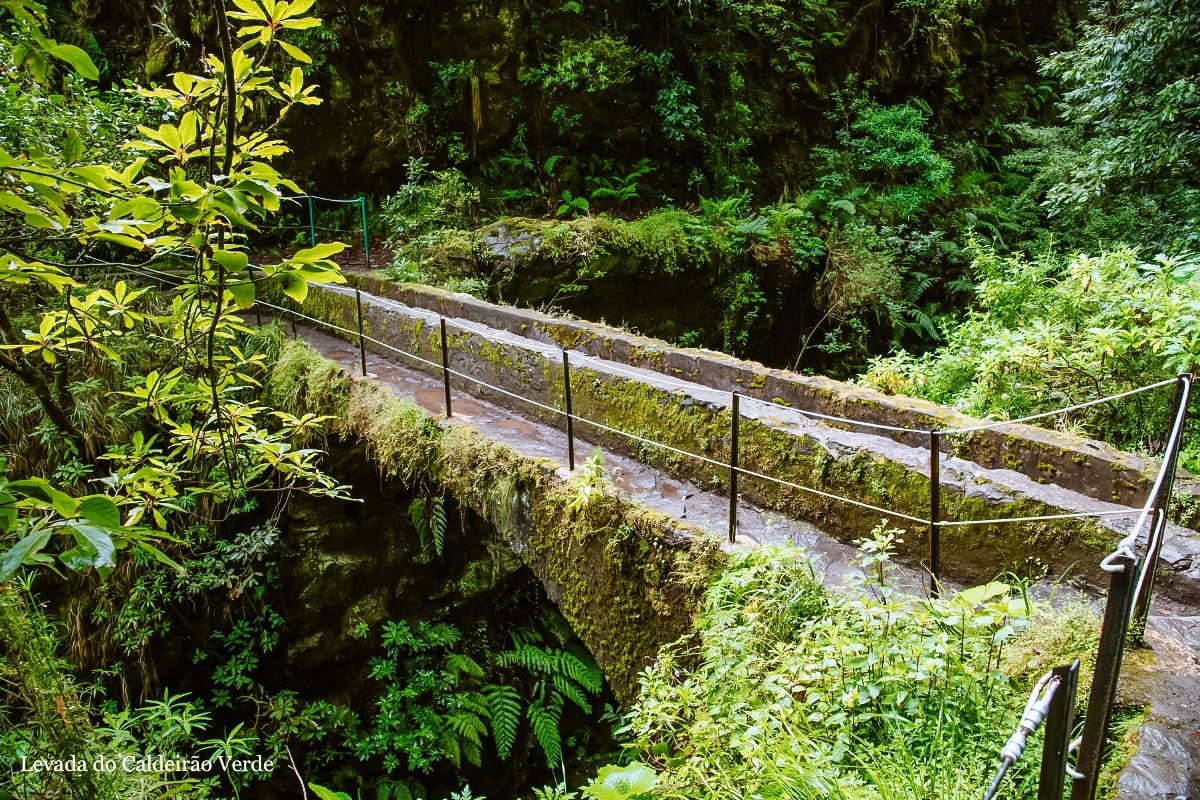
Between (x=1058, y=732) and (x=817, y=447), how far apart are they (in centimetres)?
314

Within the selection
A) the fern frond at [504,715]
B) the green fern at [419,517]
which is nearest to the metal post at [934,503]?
the green fern at [419,517]

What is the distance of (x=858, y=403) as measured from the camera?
Result: 5.57 m

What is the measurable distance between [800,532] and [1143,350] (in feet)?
11.4

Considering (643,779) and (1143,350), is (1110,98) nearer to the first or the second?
(1143,350)

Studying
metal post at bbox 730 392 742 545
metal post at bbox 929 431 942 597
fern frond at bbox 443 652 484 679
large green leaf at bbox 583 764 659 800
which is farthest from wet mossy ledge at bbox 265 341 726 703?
fern frond at bbox 443 652 484 679

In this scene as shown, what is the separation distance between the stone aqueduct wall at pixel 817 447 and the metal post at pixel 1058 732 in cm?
266

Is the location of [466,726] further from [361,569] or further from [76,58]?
[76,58]

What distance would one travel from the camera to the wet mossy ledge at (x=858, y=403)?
162 inches

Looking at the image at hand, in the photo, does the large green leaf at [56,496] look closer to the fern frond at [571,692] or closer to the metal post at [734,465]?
the metal post at [734,465]

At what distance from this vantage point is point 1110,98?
8133 mm

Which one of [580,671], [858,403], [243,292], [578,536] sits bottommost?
[580,671]

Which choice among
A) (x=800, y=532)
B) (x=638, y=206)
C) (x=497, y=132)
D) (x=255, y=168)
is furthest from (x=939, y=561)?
(x=497, y=132)

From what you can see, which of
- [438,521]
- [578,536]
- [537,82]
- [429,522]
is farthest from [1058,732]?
[537,82]

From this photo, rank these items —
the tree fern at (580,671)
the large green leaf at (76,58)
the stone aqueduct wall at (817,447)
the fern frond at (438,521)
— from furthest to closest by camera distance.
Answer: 1. the tree fern at (580,671)
2. the fern frond at (438,521)
3. the stone aqueduct wall at (817,447)
4. the large green leaf at (76,58)
